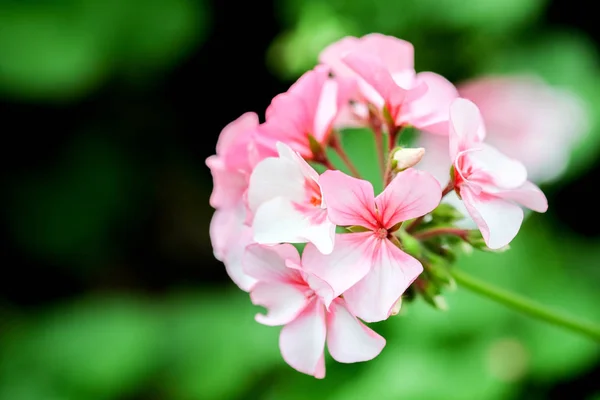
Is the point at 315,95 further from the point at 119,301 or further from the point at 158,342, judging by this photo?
the point at 119,301

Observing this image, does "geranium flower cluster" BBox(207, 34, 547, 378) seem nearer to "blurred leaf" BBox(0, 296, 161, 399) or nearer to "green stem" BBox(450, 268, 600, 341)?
"green stem" BBox(450, 268, 600, 341)

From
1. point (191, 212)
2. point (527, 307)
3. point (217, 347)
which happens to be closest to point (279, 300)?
point (527, 307)

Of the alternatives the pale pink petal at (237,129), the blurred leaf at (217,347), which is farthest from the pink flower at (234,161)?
the blurred leaf at (217,347)

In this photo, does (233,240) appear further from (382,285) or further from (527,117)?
(527,117)

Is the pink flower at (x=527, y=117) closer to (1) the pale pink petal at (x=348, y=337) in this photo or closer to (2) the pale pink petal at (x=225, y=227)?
(2) the pale pink petal at (x=225, y=227)

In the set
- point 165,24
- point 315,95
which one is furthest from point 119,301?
point 315,95

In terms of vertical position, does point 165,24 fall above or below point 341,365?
above
